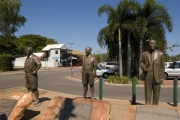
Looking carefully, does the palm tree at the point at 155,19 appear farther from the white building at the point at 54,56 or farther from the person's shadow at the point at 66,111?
the white building at the point at 54,56

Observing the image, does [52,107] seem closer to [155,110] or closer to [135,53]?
[155,110]

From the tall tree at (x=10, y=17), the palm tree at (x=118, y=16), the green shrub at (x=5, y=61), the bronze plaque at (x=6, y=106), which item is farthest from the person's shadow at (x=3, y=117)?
the tall tree at (x=10, y=17)

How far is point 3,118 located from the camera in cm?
506

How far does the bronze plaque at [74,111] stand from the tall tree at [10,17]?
26.6m

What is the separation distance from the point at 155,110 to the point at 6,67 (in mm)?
26371

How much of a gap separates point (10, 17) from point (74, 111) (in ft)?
90.2

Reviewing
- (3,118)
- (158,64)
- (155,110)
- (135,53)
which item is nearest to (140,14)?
(135,53)

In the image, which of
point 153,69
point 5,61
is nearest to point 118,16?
point 153,69

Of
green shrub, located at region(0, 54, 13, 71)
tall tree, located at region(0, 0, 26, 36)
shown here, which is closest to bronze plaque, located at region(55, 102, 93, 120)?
green shrub, located at region(0, 54, 13, 71)

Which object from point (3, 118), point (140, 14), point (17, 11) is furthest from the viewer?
point (17, 11)

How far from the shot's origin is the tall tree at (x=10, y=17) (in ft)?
92.6

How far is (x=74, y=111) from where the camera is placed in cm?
525

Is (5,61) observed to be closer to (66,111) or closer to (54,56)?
(54,56)

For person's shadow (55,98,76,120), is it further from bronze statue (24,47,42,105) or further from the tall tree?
the tall tree
